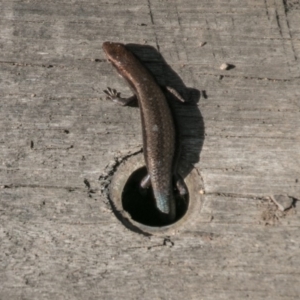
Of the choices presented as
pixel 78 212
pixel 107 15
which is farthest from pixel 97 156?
pixel 107 15

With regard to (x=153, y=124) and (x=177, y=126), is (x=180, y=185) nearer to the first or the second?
(x=177, y=126)

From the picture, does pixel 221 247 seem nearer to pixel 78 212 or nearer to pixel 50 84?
pixel 78 212

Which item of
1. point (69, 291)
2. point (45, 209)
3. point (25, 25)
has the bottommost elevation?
point (69, 291)

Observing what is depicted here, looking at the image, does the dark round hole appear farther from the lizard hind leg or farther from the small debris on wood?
the small debris on wood

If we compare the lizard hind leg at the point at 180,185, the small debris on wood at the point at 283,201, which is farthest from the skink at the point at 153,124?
the small debris on wood at the point at 283,201

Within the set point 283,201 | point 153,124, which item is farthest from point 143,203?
point 283,201

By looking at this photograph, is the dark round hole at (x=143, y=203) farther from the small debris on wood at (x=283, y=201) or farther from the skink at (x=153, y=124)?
the small debris on wood at (x=283, y=201)
